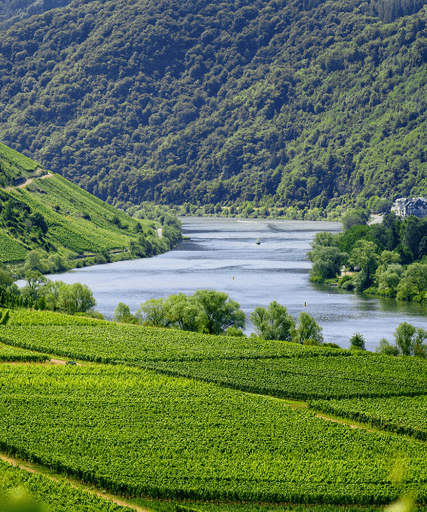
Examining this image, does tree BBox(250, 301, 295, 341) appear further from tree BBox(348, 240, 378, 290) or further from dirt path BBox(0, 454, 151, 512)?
tree BBox(348, 240, 378, 290)

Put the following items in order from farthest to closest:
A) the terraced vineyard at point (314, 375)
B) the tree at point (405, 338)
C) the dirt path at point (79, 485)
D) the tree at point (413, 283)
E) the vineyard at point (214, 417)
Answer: the tree at point (413, 283) → the tree at point (405, 338) → the terraced vineyard at point (314, 375) → the vineyard at point (214, 417) → the dirt path at point (79, 485)

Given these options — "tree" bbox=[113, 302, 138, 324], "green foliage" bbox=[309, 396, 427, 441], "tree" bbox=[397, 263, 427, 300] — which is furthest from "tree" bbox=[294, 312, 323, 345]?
"tree" bbox=[397, 263, 427, 300]

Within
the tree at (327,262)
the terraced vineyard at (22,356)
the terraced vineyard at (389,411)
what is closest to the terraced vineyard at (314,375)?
the terraced vineyard at (389,411)

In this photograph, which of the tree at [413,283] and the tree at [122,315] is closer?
the tree at [122,315]

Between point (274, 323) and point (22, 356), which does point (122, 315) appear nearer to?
point (274, 323)

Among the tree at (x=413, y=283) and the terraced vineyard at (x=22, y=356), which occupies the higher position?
the tree at (x=413, y=283)

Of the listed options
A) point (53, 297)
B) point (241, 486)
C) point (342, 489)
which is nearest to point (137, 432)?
point (241, 486)

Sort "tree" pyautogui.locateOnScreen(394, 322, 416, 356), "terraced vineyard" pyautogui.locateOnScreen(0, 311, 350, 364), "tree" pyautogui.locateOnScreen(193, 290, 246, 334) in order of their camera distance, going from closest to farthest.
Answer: "terraced vineyard" pyautogui.locateOnScreen(0, 311, 350, 364), "tree" pyautogui.locateOnScreen(394, 322, 416, 356), "tree" pyautogui.locateOnScreen(193, 290, 246, 334)

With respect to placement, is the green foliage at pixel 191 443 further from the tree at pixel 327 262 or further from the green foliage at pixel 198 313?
the tree at pixel 327 262
